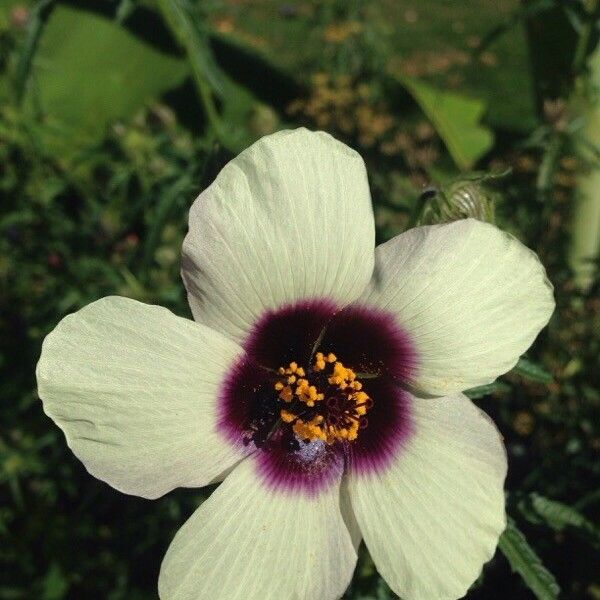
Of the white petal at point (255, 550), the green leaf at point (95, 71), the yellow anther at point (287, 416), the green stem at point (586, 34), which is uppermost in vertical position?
the green stem at point (586, 34)

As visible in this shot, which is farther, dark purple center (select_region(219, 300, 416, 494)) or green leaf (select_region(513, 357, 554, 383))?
green leaf (select_region(513, 357, 554, 383))

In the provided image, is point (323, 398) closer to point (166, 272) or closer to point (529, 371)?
point (529, 371)

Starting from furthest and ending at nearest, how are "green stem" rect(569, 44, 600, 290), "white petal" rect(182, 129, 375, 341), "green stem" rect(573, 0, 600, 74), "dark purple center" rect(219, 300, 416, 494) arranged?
"green stem" rect(569, 44, 600, 290)
"green stem" rect(573, 0, 600, 74)
"dark purple center" rect(219, 300, 416, 494)
"white petal" rect(182, 129, 375, 341)

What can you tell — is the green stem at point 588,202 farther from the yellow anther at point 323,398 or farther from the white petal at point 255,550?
the white petal at point 255,550

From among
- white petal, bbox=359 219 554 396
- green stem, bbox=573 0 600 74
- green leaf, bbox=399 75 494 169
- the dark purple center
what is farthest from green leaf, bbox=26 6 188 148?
white petal, bbox=359 219 554 396

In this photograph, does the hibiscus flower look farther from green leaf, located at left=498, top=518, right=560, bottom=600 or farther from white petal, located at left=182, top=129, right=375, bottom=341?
green leaf, located at left=498, top=518, right=560, bottom=600

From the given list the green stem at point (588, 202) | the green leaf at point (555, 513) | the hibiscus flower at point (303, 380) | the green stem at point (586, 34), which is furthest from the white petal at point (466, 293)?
the green stem at point (588, 202)
